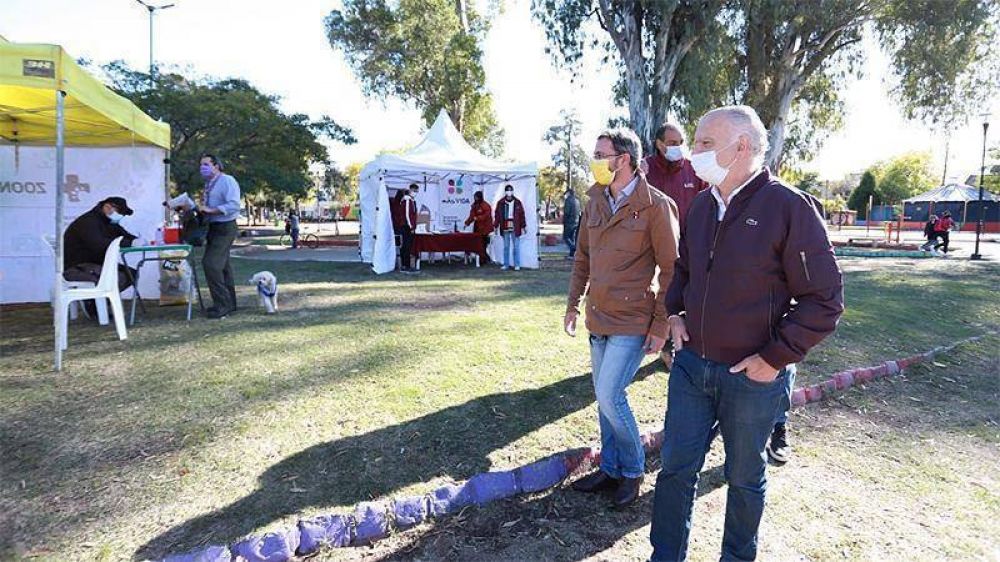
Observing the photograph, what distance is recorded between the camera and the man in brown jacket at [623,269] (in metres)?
2.71

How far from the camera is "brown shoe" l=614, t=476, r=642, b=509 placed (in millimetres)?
2951

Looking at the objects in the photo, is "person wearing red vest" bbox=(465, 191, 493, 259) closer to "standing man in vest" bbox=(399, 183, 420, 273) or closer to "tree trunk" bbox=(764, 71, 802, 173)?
"standing man in vest" bbox=(399, 183, 420, 273)

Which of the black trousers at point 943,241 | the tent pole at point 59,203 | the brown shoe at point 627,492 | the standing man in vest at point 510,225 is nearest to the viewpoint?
the brown shoe at point 627,492

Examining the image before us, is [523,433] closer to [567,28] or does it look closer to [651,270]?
[651,270]

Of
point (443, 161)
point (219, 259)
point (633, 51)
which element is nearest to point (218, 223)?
point (219, 259)

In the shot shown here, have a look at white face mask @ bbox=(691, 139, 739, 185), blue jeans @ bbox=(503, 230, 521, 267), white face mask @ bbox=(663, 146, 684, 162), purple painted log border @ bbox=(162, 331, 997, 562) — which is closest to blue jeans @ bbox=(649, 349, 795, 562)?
white face mask @ bbox=(691, 139, 739, 185)

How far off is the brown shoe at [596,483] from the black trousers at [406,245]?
9920mm

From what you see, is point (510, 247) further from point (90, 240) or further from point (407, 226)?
A: point (90, 240)

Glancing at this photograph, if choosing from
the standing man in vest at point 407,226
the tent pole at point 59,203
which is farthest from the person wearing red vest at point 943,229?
the tent pole at point 59,203

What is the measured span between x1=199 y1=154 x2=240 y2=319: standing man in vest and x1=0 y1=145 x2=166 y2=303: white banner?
171 cm

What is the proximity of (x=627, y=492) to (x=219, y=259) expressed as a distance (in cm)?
584

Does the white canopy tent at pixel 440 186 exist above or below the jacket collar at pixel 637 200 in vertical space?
above

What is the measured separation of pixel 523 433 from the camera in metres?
3.71

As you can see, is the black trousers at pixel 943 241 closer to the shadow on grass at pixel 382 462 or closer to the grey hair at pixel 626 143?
the shadow on grass at pixel 382 462
